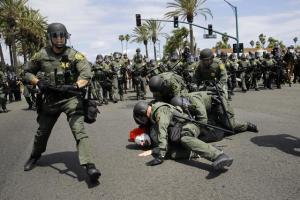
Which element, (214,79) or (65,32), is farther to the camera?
(214,79)

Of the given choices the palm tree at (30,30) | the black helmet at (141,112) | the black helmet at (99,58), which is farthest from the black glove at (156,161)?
the palm tree at (30,30)

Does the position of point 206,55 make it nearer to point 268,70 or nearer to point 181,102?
point 181,102

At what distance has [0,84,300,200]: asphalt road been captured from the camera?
4750 millimetres

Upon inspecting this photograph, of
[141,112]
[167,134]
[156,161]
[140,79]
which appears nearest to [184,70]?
[140,79]

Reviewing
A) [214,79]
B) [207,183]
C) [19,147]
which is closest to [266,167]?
[207,183]

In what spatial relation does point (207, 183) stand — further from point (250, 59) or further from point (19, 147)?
point (250, 59)

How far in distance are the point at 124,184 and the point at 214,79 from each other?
4415mm

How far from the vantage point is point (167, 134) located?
237 inches

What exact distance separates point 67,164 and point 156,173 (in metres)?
1.51

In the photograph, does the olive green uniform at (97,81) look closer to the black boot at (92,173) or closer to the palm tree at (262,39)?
the black boot at (92,173)

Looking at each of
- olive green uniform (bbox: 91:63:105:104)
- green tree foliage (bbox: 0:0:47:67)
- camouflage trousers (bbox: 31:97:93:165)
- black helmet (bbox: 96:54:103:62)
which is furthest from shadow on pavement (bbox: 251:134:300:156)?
green tree foliage (bbox: 0:0:47:67)

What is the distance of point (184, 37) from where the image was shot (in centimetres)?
6400

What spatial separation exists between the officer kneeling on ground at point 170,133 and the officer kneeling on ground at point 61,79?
41.8 inches

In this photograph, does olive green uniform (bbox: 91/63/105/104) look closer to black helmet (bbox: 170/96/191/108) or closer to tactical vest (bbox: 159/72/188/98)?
tactical vest (bbox: 159/72/188/98)
